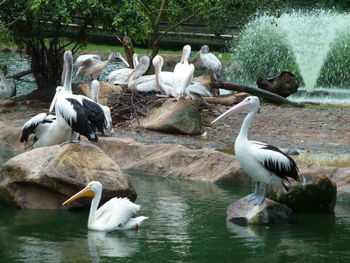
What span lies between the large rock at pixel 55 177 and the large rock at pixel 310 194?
1.56 metres

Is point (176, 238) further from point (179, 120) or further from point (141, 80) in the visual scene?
point (141, 80)

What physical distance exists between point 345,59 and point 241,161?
1379cm

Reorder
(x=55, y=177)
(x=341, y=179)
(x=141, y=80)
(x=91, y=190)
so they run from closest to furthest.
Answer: (x=91, y=190)
(x=55, y=177)
(x=341, y=179)
(x=141, y=80)

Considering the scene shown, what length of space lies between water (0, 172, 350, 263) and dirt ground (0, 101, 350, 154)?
3085 mm

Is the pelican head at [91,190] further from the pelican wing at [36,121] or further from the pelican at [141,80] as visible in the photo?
the pelican at [141,80]

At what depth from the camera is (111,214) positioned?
745 centimetres

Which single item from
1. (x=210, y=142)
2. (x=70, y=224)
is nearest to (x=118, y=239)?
(x=70, y=224)

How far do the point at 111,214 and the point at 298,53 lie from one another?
14.1 metres

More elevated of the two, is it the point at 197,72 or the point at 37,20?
the point at 37,20

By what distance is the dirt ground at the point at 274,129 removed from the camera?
38.8 ft

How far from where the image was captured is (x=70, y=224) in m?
7.75

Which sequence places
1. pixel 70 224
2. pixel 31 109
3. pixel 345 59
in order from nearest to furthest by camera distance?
pixel 70 224, pixel 31 109, pixel 345 59

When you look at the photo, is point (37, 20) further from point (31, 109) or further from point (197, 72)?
point (197, 72)

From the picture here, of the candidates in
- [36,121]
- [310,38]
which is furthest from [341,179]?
[310,38]
